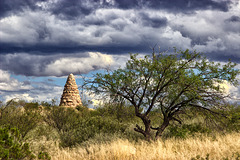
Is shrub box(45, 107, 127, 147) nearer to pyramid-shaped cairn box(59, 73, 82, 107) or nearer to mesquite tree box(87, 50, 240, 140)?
mesquite tree box(87, 50, 240, 140)

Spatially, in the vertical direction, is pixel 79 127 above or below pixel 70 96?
above

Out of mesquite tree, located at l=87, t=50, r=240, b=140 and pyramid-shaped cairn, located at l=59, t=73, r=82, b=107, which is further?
pyramid-shaped cairn, located at l=59, t=73, r=82, b=107

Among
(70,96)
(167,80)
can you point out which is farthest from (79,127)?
(70,96)

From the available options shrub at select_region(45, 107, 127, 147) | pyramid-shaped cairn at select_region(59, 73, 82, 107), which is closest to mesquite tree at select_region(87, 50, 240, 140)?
shrub at select_region(45, 107, 127, 147)

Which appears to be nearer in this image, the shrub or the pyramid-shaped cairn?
the shrub

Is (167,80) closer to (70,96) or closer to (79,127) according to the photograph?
(79,127)

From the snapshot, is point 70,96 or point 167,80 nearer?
point 167,80

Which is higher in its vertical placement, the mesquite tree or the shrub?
the mesquite tree

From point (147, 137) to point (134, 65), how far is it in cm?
434

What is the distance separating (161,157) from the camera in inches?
354

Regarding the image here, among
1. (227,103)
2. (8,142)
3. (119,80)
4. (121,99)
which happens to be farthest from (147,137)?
(8,142)

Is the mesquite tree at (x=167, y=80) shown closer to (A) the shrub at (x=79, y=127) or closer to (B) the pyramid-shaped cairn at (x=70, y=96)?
(A) the shrub at (x=79, y=127)

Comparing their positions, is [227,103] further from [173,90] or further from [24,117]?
[24,117]

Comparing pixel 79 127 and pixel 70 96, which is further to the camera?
pixel 70 96
